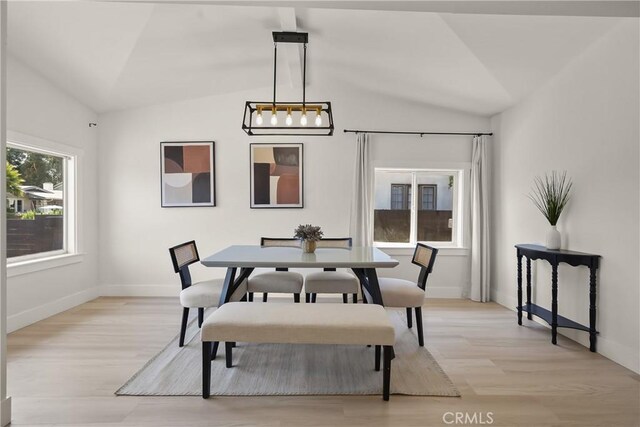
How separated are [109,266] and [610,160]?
5.58 m

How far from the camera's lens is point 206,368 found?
2250 mm

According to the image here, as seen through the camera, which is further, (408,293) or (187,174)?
(187,174)

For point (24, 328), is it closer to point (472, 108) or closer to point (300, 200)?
point (300, 200)

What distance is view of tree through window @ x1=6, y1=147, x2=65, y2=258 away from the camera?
3.64 metres

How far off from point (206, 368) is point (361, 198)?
3.02 metres

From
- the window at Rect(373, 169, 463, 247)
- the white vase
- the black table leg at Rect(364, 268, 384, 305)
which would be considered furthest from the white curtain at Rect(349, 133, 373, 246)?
the white vase

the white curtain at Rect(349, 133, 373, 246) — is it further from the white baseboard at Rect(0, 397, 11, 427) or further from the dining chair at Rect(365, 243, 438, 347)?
the white baseboard at Rect(0, 397, 11, 427)

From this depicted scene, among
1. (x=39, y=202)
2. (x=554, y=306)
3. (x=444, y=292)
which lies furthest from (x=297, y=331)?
(x=39, y=202)

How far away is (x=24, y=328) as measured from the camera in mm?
3529

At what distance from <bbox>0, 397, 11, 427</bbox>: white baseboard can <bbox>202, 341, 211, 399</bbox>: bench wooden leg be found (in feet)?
3.38

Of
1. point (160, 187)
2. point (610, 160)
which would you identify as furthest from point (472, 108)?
point (160, 187)

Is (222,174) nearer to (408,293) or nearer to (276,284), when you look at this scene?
(276,284)

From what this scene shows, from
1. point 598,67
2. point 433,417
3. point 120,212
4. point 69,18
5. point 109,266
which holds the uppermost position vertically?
point 69,18
